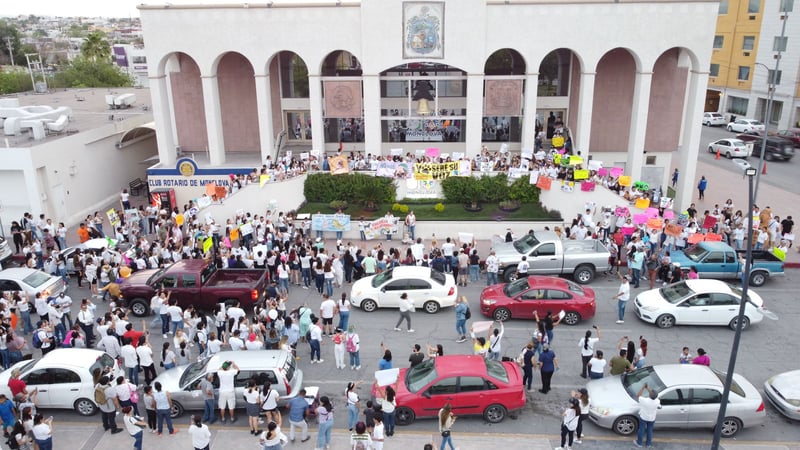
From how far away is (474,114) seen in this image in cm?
3027

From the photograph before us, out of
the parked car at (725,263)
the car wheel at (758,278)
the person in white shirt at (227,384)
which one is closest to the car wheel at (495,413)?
the person in white shirt at (227,384)

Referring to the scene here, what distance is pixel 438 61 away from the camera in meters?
29.5

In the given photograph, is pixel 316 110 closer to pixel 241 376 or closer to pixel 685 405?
pixel 241 376

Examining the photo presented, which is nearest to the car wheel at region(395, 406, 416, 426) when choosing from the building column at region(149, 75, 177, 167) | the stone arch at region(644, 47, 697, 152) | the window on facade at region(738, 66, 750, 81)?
the building column at region(149, 75, 177, 167)

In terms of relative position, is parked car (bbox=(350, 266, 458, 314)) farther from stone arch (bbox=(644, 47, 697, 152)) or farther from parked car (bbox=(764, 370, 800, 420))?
stone arch (bbox=(644, 47, 697, 152))

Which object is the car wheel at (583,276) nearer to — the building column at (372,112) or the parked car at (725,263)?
the parked car at (725,263)

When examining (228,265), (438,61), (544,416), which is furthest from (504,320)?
(438,61)

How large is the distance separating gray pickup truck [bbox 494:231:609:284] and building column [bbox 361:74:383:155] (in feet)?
38.1

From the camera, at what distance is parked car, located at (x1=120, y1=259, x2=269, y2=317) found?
61.5 feet

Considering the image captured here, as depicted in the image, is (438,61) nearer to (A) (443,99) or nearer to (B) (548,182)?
(A) (443,99)

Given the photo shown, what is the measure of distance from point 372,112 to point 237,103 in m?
8.21

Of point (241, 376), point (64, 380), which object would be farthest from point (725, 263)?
point (64, 380)

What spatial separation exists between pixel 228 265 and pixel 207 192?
799 centimetres

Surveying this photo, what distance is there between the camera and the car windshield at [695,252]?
20828 mm
